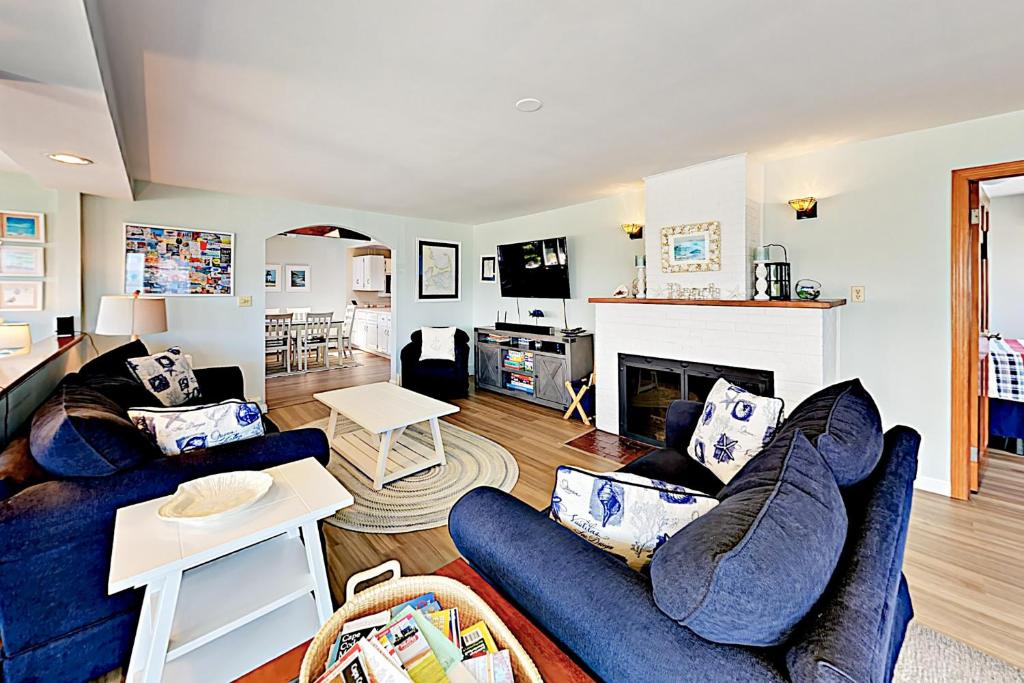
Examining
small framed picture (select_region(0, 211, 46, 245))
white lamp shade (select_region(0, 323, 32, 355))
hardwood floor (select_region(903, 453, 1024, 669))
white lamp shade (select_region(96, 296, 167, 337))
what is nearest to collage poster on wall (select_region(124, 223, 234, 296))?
small framed picture (select_region(0, 211, 46, 245))

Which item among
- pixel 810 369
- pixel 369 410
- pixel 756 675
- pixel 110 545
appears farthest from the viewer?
pixel 369 410

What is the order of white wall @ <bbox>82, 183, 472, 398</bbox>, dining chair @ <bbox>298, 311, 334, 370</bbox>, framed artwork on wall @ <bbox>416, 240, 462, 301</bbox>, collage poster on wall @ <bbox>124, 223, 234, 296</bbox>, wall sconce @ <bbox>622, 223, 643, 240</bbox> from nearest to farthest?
white wall @ <bbox>82, 183, 472, 398</bbox> → collage poster on wall @ <bbox>124, 223, 234, 296</bbox> → wall sconce @ <bbox>622, 223, 643, 240</bbox> → framed artwork on wall @ <bbox>416, 240, 462, 301</bbox> → dining chair @ <bbox>298, 311, 334, 370</bbox>

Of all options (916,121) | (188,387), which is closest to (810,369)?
(916,121)

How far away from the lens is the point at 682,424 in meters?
2.51

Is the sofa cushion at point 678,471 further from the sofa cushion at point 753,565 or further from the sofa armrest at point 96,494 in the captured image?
the sofa armrest at point 96,494

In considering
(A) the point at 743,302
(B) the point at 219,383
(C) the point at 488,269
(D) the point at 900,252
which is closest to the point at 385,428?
(B) the point at 219,383

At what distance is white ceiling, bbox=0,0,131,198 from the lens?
132 cm

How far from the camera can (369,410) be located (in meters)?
3.27

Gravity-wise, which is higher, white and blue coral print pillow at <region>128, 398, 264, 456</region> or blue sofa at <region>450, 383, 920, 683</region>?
white and blue coral print pillow at <region>128, 398, 264, 456</region>

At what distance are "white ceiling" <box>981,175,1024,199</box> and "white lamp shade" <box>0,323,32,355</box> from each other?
Result: 754 centimetres

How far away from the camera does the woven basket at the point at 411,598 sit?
0.80 m

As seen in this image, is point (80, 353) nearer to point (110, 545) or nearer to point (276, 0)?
point (110, 545)

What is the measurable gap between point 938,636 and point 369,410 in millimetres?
3175

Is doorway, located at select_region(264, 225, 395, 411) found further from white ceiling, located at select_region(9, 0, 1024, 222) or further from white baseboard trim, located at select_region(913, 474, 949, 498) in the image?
white baseboard trim, located at select_region(913, 474, 949, 498)
